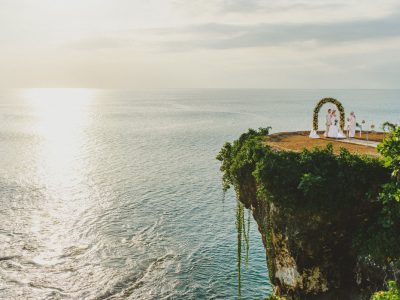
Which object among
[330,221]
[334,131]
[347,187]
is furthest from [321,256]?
[334,131]

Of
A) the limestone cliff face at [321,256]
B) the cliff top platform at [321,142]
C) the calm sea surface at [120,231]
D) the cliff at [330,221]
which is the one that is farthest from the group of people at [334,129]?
the limestone cliff face at [321,256]

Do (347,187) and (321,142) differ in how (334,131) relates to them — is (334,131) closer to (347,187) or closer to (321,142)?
(321,142)

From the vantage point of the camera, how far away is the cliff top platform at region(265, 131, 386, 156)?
26.4m

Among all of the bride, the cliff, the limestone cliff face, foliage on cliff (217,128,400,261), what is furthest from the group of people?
the limestone cliff face

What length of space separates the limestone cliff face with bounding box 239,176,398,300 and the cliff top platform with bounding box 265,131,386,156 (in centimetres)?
678

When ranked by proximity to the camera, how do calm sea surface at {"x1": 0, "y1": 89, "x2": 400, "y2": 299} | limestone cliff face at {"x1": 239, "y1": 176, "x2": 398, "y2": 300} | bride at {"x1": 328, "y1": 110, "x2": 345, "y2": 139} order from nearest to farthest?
limestone cliff face at {"x1": 239, "y1": 176, "x2": 398, "y2": 300}, calm sea surface at {"x1": 0, "y1": 89, "x2": 400, "y2": 299}, bride at {"x1": 328, "y1": 110, "x2": 345, "y2": 139}

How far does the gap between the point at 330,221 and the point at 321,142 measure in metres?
11.9

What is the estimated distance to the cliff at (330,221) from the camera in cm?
1850

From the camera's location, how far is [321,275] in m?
20.5

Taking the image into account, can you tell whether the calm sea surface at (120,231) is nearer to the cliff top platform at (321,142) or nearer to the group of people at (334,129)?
the cliff top platform at (321,142)

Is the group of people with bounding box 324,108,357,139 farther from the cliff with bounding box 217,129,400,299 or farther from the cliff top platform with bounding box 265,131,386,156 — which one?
the cliff with bounding box 217,129,400,299

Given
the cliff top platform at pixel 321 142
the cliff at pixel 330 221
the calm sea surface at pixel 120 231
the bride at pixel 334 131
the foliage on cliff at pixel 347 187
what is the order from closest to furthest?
the foliage on cliff at pixel 347 187 < the cliff at pixel 330 221 < the cliff top platform at pixel 321 142 < the calm sea surface at pixel 120 231 < the bride at pixel 334 131

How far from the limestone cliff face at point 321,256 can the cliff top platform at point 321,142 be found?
6783 millimetres

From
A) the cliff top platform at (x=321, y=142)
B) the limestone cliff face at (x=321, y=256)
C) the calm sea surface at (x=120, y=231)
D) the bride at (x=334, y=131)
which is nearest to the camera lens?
the limestone cliff face at (x=321, y=256)
